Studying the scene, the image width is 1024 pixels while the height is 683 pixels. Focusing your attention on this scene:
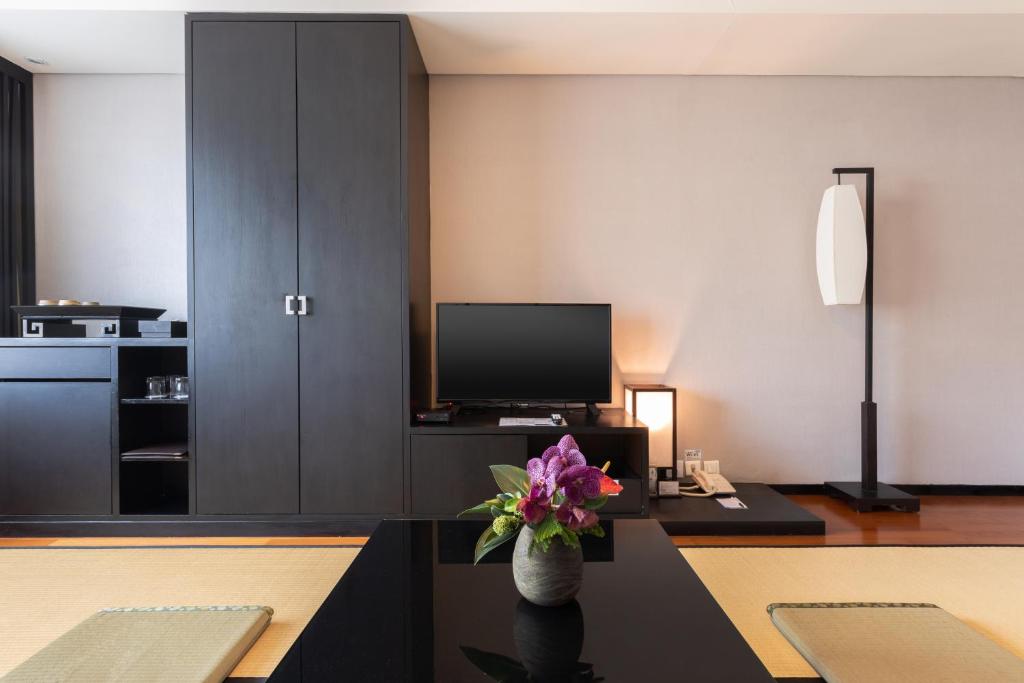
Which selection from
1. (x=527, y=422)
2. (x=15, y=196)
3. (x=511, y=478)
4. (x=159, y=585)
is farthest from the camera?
(x=15, y=196)

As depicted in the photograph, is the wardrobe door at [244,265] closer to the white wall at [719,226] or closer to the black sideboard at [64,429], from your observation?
the black sideboard at [64,429]

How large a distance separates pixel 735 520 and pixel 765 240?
1.65m

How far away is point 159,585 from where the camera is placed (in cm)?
223

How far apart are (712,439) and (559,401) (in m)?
1.04

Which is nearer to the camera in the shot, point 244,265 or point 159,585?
point 159,585

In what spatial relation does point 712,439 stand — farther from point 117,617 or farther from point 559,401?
→ point 117,617

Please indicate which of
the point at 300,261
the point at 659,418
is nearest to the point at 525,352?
the point at 659,418

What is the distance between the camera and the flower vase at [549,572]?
138cm

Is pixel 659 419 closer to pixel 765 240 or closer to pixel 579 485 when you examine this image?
pixel 765 240

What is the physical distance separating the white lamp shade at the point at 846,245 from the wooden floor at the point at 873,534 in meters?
1.14

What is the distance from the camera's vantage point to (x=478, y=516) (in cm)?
260

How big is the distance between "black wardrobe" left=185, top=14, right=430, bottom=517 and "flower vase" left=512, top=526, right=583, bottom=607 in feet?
5.30

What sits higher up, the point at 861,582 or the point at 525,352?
the point at 525,352

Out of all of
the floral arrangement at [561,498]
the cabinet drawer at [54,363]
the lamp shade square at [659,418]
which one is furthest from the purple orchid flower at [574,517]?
the cabinet drawer at [54,363]
